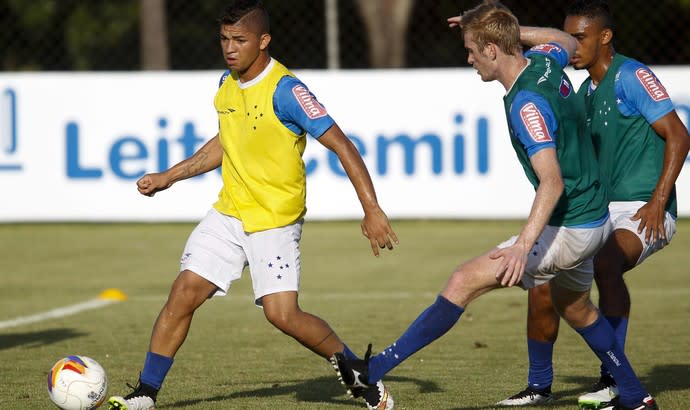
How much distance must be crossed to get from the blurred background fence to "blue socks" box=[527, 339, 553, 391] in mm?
9561

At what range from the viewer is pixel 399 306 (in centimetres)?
1026

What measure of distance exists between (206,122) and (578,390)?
910 centimetres

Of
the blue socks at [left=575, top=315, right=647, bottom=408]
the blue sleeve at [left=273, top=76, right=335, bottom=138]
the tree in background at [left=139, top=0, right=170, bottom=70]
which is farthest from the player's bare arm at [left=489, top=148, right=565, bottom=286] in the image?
the tree in background at [left=139, top=0, right=170, bottom=70]

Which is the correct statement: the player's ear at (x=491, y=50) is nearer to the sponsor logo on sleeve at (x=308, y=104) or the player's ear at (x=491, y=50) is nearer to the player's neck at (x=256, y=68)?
the sponsor logo on sleeve at (x=308, y=104)

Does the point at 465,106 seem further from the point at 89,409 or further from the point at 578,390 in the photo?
the point at 89,409

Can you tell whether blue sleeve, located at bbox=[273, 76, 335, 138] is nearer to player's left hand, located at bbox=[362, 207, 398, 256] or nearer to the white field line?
player's left hand, located at bbox=[362, 207, 398, 256]

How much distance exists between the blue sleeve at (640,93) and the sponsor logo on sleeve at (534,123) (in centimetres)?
137

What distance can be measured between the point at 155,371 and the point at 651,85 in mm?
2934

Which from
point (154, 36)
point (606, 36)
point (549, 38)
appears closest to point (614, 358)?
point (549, 38)

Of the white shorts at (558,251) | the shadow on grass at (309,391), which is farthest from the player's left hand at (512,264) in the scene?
the shadow on grass at (309,391)

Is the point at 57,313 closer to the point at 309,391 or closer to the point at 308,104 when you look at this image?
the point at 309,391

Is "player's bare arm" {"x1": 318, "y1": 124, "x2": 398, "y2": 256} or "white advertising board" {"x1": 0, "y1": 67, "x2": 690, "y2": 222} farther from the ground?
"player's bare arm" {"x1": 318, "y1": 124, "x2": 398, "y2": 256}

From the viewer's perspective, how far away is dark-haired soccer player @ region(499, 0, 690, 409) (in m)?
6.50

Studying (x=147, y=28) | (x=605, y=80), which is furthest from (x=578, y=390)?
(x=147, y=28)
